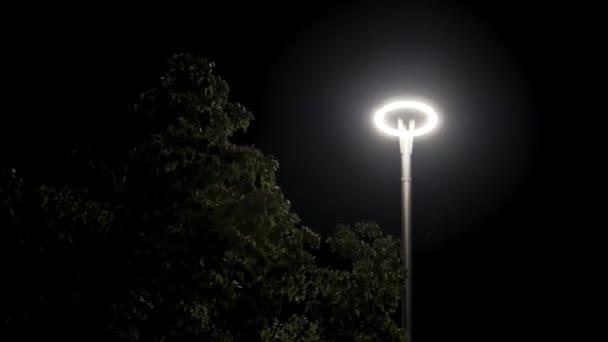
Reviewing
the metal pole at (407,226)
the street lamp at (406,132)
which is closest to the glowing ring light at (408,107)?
the street lamp at (406,132)

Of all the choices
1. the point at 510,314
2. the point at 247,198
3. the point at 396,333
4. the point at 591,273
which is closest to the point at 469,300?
the point at 510,314

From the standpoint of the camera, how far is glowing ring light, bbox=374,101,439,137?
25.9ft

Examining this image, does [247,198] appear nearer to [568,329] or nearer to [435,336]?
[435,336]

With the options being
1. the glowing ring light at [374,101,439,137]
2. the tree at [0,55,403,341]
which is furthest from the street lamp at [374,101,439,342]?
the tree at [0,55,403,341]

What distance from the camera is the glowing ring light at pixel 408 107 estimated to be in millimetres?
7902

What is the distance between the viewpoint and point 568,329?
22531 millimetres

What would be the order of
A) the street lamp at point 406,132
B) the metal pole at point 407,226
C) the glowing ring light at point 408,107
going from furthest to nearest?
→ the glowing ring light at point 408,107, the street lamp at point 406,132, the metal pole at point 407,226

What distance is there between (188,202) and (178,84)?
3.72 ft

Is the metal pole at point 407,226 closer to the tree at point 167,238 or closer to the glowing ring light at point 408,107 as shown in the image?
the glowing ring light at point 408,107

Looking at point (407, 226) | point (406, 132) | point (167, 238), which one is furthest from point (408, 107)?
point (167, 238)

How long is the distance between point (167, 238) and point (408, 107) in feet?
12.6

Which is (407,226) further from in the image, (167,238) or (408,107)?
(167,238)

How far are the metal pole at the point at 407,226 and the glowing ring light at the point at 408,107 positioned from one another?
0.35ft

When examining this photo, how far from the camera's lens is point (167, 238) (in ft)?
16.9
